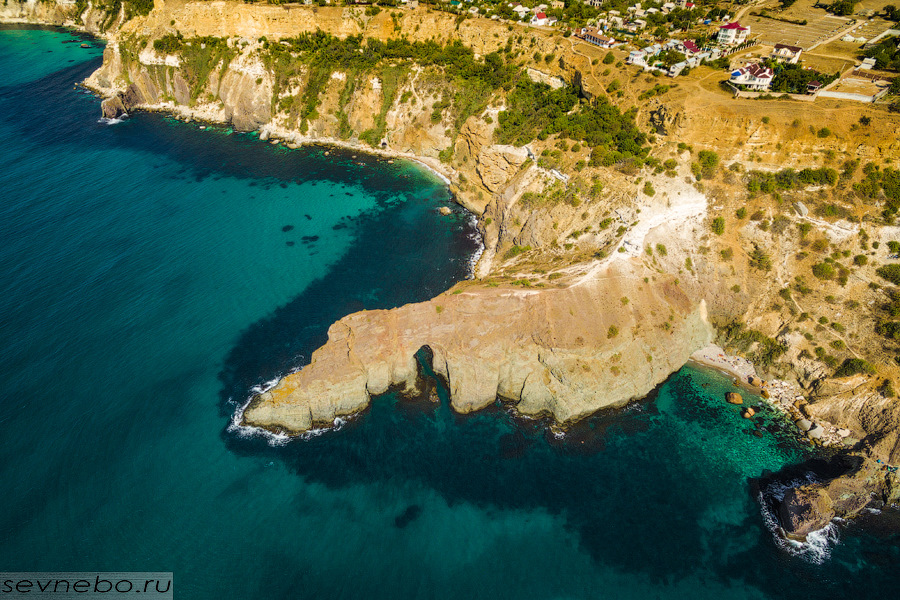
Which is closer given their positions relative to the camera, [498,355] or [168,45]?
[498,355]

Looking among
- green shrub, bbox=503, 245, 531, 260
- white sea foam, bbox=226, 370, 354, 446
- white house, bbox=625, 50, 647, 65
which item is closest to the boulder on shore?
white sea foam, bbox=226, 370, 354, 446

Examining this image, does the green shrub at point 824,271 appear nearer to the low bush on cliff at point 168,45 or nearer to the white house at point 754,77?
the white house at point 754,77

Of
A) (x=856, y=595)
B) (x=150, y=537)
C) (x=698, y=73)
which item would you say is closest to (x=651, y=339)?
(x=856, y=595)

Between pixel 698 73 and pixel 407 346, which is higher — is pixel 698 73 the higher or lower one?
the higher one

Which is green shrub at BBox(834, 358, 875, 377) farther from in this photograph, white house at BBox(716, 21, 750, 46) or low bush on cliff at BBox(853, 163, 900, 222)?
white house at BBox(716, 21, 750, 46)

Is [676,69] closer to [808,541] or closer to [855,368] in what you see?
[855,368]

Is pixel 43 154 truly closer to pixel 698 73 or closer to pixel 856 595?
pixel 698 73

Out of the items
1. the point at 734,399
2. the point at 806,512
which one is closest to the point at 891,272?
the point at 734,399
